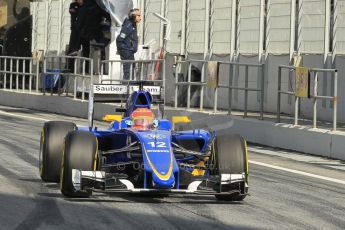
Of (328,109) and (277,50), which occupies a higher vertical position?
(277,50)

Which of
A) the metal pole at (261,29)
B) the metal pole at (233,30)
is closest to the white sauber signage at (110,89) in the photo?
the metal pole at (261,29)

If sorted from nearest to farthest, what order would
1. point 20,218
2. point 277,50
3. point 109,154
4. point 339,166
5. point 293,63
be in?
point 20,218, point 109,154, point 339,166, point 293,63, point 277,50

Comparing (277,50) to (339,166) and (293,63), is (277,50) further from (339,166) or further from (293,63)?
(339,166)

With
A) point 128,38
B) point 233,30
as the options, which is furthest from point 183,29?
point 128,38

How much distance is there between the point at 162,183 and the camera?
847 cm

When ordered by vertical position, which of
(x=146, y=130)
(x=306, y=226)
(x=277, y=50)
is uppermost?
(x=277, y=50)

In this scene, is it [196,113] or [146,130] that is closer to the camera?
[146,130]

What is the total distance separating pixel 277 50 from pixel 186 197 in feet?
38.6

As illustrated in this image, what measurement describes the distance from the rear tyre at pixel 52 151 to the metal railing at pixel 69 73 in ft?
39.1

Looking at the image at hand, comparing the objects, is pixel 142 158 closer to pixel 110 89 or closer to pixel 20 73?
pixel 110 89

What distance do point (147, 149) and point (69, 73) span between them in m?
14.9

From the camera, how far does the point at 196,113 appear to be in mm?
18531

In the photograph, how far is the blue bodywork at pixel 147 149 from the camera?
28.3 feet

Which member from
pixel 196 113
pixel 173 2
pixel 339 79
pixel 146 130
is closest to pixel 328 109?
pixel 339 79
